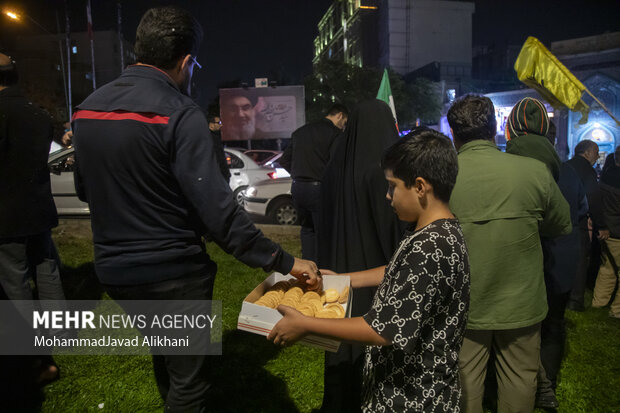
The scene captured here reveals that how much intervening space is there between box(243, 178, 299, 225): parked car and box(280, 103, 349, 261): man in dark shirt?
448cm

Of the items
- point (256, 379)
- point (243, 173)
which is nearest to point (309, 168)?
point (256, 379)

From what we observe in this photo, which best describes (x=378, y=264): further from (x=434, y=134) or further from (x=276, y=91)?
(x=276, y=91)

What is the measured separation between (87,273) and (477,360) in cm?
538

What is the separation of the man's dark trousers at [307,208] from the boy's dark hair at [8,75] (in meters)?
3.29

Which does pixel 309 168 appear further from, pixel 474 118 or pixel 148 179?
pixel 148 179

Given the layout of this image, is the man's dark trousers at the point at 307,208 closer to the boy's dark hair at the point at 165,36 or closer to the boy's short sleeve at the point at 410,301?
the boy's dark hair at the point at 165,36

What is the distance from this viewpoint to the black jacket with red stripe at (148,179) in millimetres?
1799

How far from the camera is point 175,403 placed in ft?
6.50

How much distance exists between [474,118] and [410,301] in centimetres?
139

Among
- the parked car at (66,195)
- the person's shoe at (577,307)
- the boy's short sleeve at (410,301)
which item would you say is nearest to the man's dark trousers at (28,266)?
the boy's short sleeve at (410,301)

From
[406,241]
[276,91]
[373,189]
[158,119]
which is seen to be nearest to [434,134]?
[406,241]

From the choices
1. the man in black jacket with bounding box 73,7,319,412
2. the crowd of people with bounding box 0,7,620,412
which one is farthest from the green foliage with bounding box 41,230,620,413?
the man in black jacket with bounding box 73,7,319,412

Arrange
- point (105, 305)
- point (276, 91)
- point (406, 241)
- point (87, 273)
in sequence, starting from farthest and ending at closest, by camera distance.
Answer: point (276, 91) < point (87, 273) < point (105, 305) < point (406, 241)

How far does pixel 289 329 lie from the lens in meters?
1.53
